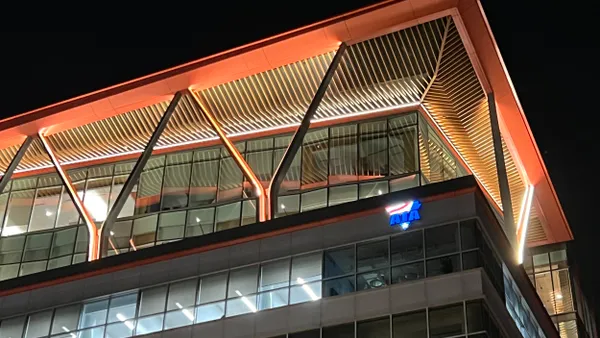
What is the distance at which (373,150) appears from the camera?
3862cm

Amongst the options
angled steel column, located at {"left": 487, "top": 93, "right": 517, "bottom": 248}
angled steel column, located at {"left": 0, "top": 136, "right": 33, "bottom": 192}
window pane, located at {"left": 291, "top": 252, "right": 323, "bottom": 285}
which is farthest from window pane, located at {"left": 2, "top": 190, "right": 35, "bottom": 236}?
angled steel column, located at {"left": 487, "top": 93, "right": 517, "bottom": 248}

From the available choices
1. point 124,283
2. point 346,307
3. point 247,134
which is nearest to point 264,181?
point 247,134

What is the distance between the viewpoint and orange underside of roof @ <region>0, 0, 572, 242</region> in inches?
1465

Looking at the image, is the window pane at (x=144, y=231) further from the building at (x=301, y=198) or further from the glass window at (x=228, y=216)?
the glass window at (x=228, y=216)

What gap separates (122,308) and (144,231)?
705 cm

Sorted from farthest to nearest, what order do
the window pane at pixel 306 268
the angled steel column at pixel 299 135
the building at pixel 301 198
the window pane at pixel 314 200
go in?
1. the window pane at pixel 314 200
2. the angled steel column at pixel 299 135
3. the window pane at pixel 306 268
4. the building at pixel 301 198

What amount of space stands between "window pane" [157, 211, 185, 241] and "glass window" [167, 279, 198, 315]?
6372 millimetres

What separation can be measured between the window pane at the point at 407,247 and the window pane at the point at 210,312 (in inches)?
253

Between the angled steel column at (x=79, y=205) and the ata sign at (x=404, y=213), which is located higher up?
the angled steel column at (x=79, y=205)

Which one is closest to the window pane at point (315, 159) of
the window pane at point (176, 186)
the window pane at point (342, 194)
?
the window pane at point (342, 194)

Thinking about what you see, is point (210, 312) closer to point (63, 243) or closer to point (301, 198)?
point (301, 198)

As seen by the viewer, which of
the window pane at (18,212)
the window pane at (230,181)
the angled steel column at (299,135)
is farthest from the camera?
the window pane at (18,212)

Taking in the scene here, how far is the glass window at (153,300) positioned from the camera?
111 feet

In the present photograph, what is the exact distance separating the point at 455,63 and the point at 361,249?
11039 mm
